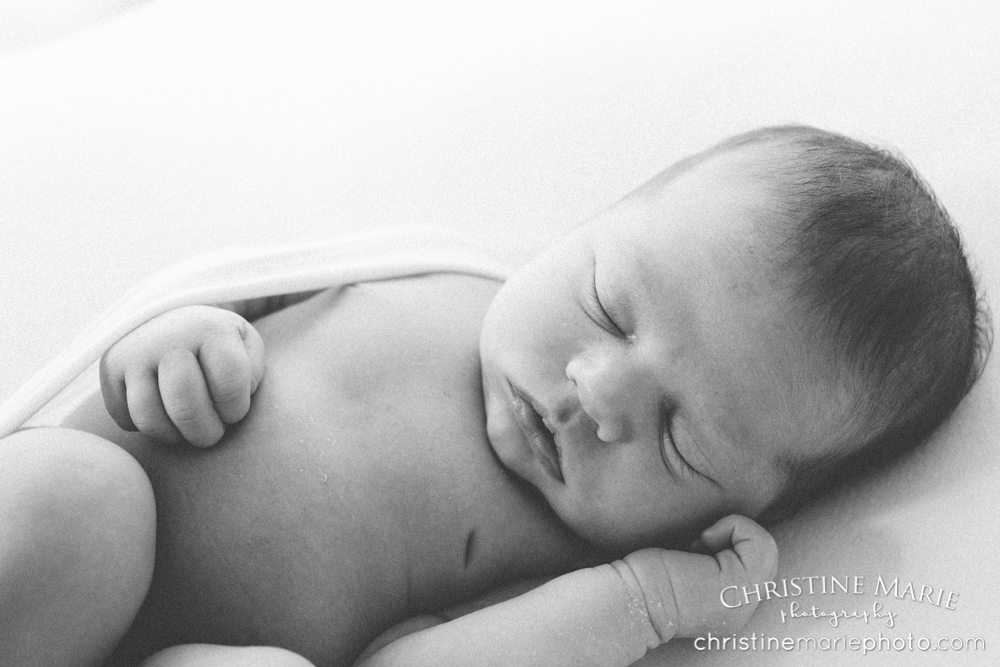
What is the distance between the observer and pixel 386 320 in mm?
1048

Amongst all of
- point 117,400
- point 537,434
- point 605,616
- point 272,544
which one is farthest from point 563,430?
point 117,400

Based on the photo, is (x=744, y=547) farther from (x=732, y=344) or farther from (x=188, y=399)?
(x=188, y=399)

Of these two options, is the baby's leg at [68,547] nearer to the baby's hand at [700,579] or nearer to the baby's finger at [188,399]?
the baby's finger at [188,399]

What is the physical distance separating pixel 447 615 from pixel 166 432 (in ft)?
1.01

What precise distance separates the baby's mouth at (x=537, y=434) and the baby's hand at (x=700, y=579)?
11cm

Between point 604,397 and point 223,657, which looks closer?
point 223,657

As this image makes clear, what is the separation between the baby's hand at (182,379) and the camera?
0.88 metres

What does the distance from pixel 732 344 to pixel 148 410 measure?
0.52 meters

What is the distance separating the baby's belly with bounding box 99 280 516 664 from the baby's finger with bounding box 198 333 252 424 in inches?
1.0

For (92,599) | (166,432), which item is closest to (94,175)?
(166,432)

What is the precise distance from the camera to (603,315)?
95cm

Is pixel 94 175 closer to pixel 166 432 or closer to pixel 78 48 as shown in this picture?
pixel 78 48

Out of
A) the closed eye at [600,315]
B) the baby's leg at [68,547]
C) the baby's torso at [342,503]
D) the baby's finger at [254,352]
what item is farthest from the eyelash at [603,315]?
the baby's leg at [68,547]

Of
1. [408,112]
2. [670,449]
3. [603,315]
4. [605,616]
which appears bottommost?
[605,616]
